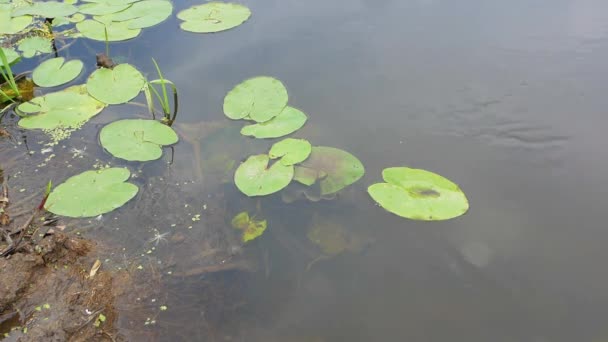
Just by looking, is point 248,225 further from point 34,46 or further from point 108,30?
point 34,46

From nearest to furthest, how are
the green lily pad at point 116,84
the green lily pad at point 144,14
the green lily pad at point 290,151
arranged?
the green lily pad at point 290,151, the green lily pad at point 116,84, the green lily pad at point 144,14

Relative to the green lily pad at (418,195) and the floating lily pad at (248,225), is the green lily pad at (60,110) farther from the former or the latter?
the green lily pad at (418,195)

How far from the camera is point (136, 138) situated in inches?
108

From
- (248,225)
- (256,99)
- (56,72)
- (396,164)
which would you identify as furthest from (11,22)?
(396,164)

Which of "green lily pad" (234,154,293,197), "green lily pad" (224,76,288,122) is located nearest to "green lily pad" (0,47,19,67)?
"green lily pad" (224,76,288,122)

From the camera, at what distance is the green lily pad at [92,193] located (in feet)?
7.74

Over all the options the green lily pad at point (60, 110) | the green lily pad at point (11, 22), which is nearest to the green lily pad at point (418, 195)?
the green lily pad at point (60, 110)

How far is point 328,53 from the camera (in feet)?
11.0

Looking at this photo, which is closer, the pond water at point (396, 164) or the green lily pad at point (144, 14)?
the pond water at point (396, 164)

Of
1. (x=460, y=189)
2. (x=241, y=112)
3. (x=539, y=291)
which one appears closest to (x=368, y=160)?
(x=460, y=189)

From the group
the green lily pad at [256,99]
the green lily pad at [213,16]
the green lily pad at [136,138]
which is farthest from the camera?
the green lily pad at [213,16]

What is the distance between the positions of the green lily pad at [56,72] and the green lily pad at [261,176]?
1.73 m

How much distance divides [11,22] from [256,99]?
2.61 m

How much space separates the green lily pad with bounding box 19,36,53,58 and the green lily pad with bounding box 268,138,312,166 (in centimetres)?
234
